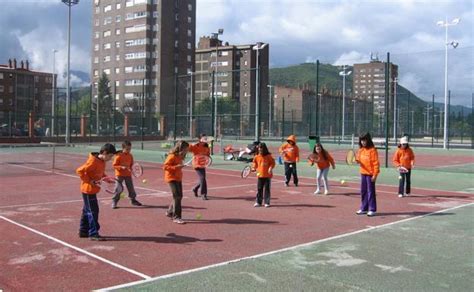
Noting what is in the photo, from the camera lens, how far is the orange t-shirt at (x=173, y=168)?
32.4ft

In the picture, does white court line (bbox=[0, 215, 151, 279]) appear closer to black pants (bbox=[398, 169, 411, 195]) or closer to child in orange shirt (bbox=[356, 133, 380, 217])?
child in orange shirt (bbox=[356, 133, 380, 217])

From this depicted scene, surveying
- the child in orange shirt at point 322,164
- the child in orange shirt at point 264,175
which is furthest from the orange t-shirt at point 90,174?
the child in orange shirt at point 322,164

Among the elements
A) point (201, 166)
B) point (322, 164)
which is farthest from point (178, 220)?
point (322, 164)

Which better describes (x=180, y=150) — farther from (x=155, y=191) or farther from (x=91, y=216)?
(x=155, y=191)

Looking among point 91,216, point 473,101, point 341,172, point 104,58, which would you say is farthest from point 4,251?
point 104,58

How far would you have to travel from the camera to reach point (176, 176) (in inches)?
390

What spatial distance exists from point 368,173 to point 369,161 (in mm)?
247

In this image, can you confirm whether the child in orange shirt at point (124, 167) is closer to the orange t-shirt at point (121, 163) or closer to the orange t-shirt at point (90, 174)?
the orange t-shirt at point (121, 163)

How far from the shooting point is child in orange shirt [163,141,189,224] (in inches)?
381

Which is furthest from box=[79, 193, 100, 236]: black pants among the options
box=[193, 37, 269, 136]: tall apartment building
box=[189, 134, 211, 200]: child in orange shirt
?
box=[193, 37, 269, 136]: tall apartment building

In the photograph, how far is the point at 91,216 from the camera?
8148mm

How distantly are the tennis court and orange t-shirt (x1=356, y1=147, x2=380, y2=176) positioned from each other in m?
0.94

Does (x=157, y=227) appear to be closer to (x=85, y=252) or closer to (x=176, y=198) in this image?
(x=176, y=198)

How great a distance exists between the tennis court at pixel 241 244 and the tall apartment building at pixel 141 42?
86.5 m
